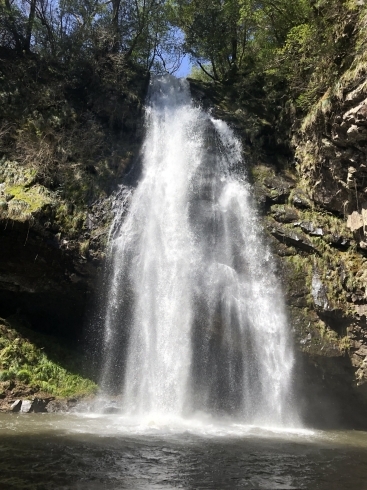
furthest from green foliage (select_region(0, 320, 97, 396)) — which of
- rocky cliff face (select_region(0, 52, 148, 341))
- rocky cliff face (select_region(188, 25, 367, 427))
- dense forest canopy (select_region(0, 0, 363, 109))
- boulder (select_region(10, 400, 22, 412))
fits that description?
dense forest canopy (select_region(0, 0, 363, 109))

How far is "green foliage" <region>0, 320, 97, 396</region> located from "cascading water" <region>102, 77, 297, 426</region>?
106cm

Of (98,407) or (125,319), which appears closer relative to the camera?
(98,407)

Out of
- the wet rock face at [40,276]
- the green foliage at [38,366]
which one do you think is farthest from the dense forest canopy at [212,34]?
the green foliage at [38,366]

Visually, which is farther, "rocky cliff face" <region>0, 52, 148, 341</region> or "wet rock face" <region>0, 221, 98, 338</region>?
"rocky cliff face" <region>0, 52, 148, 341</region>

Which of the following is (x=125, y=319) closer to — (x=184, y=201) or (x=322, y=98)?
(x=184, y=201)

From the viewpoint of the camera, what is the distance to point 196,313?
1362cm

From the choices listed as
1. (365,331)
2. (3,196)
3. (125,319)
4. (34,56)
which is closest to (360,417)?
(365,331)

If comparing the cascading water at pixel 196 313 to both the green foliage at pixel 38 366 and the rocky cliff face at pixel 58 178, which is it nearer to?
the green foliage at pixel 38 366

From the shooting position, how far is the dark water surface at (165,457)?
6410 millimetres

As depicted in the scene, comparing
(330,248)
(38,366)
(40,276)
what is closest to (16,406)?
(38,366)

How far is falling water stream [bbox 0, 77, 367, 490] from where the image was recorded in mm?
7363

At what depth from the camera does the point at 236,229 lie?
50.3 ft

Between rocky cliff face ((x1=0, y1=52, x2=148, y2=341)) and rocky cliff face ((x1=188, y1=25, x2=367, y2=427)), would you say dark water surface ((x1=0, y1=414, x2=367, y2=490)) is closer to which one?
rocky cliff face ((x1=188, y1=25, x2=367, y2=427))

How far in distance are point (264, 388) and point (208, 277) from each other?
3.96 meters
